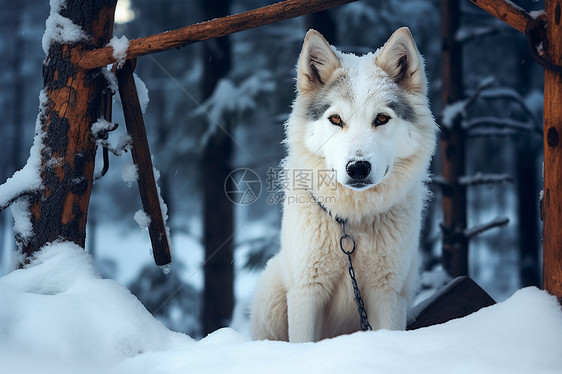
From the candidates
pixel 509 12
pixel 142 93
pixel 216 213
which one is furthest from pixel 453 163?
pixel 142 93

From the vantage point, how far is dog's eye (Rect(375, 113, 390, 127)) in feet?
9.98

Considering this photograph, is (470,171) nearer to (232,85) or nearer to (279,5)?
(232,85)

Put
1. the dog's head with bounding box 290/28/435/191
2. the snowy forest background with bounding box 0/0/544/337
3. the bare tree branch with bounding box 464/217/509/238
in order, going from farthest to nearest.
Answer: the snowy forest background with bounding box 0/0/544/337 → the bare tree branch with bounding box 464/217/509/238 → the dog's head with bounding box 290/28/435/191

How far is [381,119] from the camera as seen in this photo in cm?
305

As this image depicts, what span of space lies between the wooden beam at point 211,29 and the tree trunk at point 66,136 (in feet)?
0.44

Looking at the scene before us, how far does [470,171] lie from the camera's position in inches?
539

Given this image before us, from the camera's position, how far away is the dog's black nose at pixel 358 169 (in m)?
2.74

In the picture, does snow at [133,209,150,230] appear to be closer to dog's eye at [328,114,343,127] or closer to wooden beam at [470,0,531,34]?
dog's eye at [328,114,343,127]

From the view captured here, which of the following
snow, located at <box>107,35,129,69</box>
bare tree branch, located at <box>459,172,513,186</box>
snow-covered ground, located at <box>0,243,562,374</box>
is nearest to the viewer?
snow-covered ground, located at <box>0,243,562,374</box>

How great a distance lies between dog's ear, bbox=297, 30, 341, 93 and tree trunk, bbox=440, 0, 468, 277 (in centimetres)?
329

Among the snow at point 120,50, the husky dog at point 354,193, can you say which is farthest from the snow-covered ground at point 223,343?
the snow at point 120,50

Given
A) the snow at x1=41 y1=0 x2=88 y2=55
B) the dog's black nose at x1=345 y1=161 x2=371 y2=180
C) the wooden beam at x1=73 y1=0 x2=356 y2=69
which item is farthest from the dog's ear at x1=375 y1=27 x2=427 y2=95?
the snow at x1=41 y1=0 x2=88 y2=55

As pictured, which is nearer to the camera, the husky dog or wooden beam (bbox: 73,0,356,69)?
wooden beam (bbox: 73,0,356,69)

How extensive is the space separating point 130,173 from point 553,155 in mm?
2541
